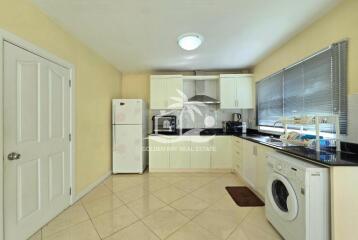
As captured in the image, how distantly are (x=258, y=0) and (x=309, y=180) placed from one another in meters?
1.74

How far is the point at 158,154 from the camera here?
3797 mm

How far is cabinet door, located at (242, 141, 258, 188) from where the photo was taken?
2.75 metres

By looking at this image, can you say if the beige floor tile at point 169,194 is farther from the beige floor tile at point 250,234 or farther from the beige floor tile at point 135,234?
the beige floor tile at point 250,234

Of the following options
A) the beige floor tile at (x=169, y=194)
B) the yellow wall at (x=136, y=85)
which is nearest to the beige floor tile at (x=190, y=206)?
the beige floor tile at (x=169, y=194)

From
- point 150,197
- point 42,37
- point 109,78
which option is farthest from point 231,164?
point 42,37

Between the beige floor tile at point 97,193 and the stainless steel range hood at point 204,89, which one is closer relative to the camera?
the beige floor tile at point 97,193

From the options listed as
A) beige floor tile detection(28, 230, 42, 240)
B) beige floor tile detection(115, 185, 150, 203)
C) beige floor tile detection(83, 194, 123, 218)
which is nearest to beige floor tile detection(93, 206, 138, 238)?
beige floor tile detection(83, 194, 123, 218)

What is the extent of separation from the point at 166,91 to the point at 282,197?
9.89 ft

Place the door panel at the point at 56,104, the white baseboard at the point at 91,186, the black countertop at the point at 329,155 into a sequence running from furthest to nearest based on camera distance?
the white baseboard at the point at 91,186 < the door panel at the point at 56,104 < the black countertop at the point at 329,155

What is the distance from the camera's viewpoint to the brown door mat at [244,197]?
243cm

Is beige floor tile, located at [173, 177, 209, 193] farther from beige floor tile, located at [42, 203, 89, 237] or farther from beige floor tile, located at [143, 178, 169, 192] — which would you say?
beige floor tile, located at [42, 203, 89, 237]

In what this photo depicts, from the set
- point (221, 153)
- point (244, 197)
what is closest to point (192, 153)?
point (221, 153)

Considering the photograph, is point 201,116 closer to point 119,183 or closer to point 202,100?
point 202,100

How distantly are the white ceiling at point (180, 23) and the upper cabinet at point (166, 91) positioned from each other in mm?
832
